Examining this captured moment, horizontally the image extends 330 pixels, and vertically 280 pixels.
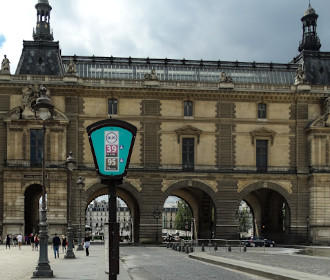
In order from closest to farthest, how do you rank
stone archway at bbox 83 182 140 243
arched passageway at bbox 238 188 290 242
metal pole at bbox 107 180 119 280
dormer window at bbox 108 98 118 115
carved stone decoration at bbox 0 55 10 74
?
metal pole at bbox 107 180 119 280, carved stone decoration at bbox 0 55 10 74, stone archway at bbox 83 182 140 243, dormer window at bbox 108 98 118 115, arched passageway at bbox 238 188 290 242

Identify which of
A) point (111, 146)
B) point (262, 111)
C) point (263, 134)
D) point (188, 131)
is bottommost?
point (111, 146)

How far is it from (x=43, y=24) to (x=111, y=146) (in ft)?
197

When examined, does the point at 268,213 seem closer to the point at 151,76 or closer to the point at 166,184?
the point at 166,184

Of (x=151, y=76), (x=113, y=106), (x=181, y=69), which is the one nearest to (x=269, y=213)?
(x=181, y=69)

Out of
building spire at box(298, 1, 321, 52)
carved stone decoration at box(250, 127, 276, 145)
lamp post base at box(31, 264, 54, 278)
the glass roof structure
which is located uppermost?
building spire at box(298, 1, 321, 52)

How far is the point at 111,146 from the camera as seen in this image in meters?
10.5

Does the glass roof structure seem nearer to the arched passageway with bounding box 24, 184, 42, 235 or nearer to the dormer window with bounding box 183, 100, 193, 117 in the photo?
the dormer window with bounding box 183, 100, 193, 117

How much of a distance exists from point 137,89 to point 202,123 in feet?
23.0

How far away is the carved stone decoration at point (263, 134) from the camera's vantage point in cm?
6278

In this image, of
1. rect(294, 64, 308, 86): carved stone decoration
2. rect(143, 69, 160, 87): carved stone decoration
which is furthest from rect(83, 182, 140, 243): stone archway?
rect(294, 64, 308, 86): carved stone decoration

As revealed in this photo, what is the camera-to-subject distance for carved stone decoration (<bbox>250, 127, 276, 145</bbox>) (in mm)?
62781

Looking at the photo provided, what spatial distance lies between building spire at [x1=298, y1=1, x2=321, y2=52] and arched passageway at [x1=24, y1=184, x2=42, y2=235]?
32253 millimetres

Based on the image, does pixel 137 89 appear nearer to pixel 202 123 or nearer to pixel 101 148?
pixel 202 123

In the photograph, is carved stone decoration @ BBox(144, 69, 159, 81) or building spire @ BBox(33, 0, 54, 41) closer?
carved stone decoration @ BBox(144, 69, 159, 81)
